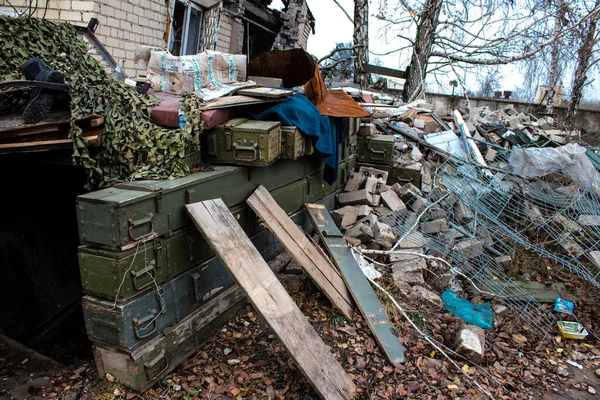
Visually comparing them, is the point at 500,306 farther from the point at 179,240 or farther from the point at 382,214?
the point at 179,240

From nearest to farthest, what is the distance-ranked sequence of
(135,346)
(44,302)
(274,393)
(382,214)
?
(135,346) → (274,393) → (44,302) → (382,214)

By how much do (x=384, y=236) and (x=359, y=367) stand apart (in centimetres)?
182

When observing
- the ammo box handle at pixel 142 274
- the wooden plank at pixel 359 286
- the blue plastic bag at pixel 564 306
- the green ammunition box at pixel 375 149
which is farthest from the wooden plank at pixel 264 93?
the blue plastic bag at pixel 564 306

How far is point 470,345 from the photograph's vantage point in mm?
3549

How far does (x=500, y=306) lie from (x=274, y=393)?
2.73 metres

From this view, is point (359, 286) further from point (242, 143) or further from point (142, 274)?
point (142, 274)

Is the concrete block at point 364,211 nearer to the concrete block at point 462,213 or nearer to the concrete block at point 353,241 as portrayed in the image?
the concrete block at point 353,241

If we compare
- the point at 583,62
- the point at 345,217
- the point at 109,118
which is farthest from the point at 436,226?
the point at 583,62

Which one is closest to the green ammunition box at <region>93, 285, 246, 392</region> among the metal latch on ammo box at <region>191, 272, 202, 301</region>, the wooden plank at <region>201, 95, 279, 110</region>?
the metal latch on ammo box at <region>191, 272, 202, 301</region>

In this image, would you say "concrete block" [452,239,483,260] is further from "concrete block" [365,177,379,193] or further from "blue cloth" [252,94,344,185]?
"blue cloth" [252,94,344,185]

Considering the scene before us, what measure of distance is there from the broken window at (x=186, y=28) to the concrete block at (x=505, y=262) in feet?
23.0

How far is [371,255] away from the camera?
15.9ft

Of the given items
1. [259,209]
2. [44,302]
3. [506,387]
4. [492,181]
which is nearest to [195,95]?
[259,209]

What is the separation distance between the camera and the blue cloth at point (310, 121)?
4.19 metres
